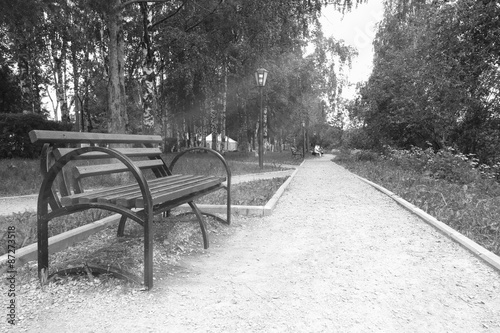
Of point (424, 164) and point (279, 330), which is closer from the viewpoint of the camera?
point (279, 330)

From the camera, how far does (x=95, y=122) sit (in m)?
40.4

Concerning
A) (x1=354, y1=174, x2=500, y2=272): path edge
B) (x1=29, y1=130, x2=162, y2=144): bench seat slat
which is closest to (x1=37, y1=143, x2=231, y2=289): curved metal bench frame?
(x1=29, y1=130, x2=162, y2=144): bench seat slat

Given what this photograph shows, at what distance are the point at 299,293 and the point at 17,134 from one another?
15.1 meters

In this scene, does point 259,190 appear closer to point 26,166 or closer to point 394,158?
point 26,166

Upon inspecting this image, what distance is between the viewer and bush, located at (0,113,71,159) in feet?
44.0

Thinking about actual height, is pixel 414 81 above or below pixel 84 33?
below

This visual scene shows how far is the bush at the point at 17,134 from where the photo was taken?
44.0 feet

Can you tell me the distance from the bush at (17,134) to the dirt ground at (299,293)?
13.2m

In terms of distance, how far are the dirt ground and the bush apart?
43.2 ft

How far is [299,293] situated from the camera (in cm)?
250

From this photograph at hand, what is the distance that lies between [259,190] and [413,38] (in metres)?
15.8

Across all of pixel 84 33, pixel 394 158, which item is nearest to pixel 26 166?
pixel 84 33

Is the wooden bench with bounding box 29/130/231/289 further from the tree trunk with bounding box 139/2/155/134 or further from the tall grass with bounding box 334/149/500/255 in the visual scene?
the tree trunk with bounding box 139/2/155/134

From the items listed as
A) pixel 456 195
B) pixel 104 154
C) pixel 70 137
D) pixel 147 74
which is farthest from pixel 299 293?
pixel 147 74
